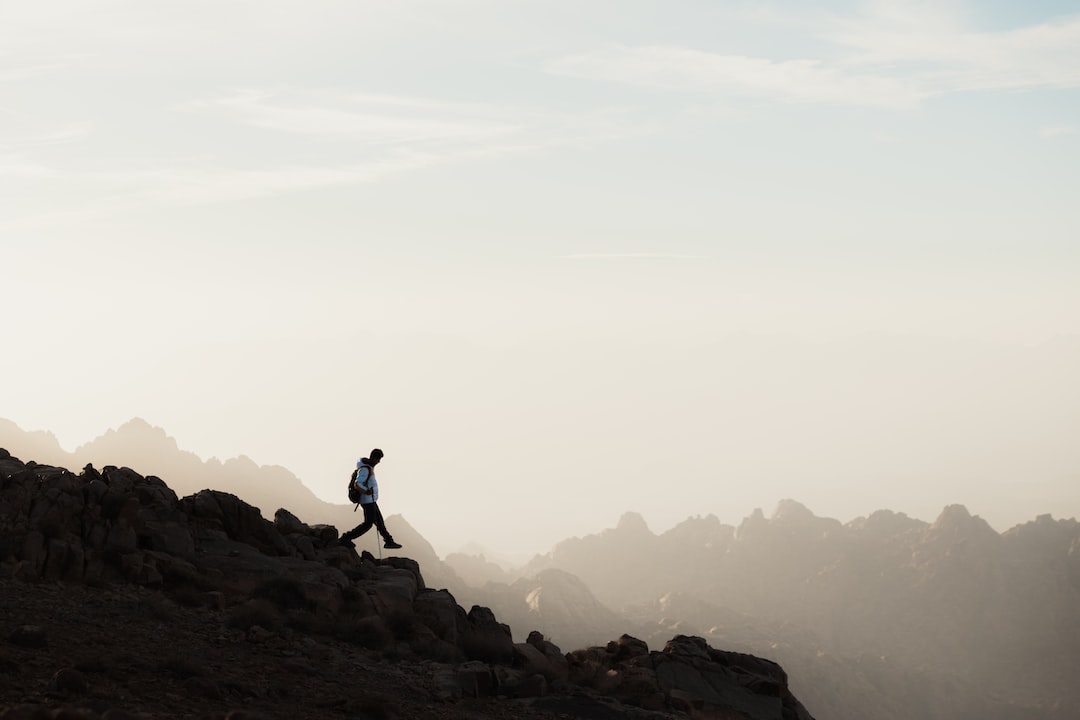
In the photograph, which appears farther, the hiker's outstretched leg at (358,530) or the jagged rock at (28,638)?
the hiker's outstretched leg at (358,530)

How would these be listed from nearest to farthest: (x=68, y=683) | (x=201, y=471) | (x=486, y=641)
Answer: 1. (x=68, y=683)
2. (x=486, y=641)
3. (x=201, y=471)

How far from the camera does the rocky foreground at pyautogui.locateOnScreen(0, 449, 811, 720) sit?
54.6 ft

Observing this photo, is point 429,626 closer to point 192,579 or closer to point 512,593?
point 192,579

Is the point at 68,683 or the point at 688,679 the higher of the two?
the point at 688,679

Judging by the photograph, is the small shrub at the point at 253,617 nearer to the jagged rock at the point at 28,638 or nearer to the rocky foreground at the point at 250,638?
the rocky foreground at the point at 250,638

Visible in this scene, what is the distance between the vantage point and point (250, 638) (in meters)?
19.9

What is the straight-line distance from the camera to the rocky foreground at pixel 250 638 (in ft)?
54.6

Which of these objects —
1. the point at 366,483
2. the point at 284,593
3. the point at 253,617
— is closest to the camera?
the point at 253,617

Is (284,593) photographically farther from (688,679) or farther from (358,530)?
(688,679)

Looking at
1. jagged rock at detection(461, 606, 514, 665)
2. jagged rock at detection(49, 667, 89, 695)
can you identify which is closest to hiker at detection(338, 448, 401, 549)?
jagged rock at detection(461, 606, 514, 665)

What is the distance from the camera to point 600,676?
Answer: 2355cm

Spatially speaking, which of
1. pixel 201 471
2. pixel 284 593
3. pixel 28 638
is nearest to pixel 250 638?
pixel 284 593

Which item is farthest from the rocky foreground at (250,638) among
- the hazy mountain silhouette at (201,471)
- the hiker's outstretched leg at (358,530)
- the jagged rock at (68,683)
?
the hazy mountain silhouette at (201,471)

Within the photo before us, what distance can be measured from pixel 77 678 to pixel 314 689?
160 inches
